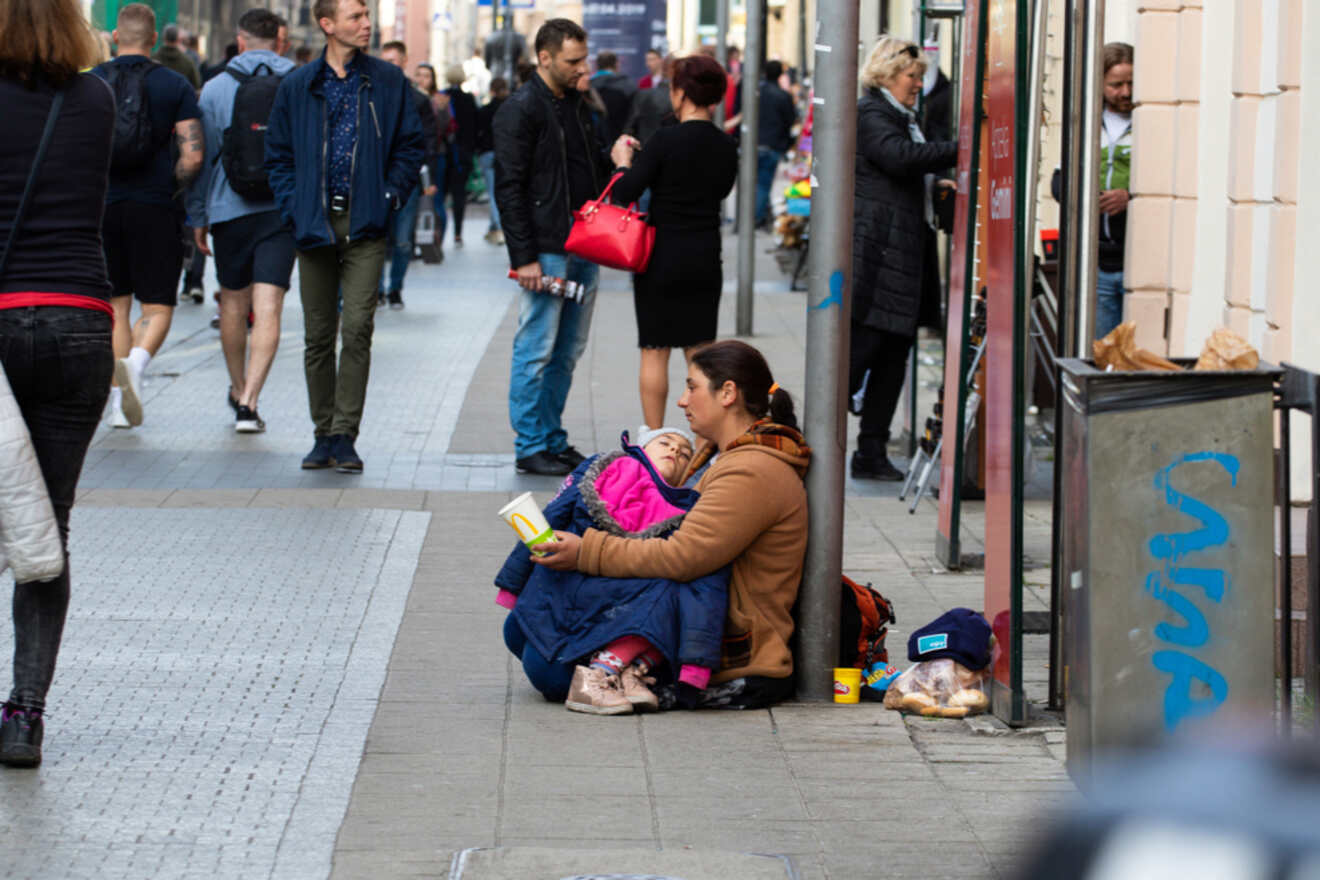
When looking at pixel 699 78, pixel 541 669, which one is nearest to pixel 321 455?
pixel 699 78

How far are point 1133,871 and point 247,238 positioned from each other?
9.05 m

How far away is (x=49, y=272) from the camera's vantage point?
4262 mm

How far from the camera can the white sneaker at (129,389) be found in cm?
938

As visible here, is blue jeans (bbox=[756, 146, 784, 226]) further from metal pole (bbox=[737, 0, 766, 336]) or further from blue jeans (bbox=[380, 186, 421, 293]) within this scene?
metal pole (bbox=[737, 0, 766, 336])

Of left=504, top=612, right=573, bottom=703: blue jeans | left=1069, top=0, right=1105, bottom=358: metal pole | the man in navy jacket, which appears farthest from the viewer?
the man in navy jacket

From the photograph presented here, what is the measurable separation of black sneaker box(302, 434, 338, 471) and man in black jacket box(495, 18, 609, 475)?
80cm

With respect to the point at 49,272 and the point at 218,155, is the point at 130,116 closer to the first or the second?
the point at 218,155

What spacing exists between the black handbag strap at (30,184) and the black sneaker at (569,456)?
473 centimetres

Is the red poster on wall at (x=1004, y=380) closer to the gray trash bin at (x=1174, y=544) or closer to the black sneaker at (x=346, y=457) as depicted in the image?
the gray trash bin at (x=1174, y=544)

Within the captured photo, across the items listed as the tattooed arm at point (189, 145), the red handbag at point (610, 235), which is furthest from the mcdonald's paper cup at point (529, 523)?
the tattooed arm at point (189, 145)

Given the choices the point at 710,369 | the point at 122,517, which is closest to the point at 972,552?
the point at 710,369

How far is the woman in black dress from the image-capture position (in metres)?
8.23

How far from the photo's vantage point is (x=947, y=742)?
4.77 metres

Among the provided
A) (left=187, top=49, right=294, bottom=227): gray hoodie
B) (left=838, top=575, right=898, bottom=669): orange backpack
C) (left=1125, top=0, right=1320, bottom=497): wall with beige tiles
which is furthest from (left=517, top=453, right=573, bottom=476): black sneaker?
(left=838, top=575, right=898, bottom=669): orange backpack
